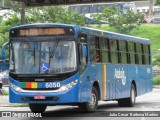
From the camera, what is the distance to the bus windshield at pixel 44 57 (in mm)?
15969

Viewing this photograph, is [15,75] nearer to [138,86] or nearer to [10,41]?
[10,41]

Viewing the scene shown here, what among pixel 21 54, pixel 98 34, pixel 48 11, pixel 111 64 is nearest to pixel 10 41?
pixel 21 54

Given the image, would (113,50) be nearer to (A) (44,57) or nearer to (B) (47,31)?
(B) (47,31)

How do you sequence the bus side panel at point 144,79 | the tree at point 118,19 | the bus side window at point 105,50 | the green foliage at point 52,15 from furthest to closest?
the tree at point 118,19 → the green foliage at point 52,15 → the bus side panel at point 144,79 → the bus side window at point 105,50

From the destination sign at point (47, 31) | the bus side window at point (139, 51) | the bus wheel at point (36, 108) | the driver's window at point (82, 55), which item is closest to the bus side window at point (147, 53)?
the bus side window at point (139, 51)

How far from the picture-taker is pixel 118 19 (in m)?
75.0

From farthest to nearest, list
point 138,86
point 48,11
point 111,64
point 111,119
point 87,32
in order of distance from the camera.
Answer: point 48,11 → point 138,86 → point 111,64 → point 87,32 → point 111,119

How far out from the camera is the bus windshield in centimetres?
1597

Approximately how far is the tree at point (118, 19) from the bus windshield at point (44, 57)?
54437 mm

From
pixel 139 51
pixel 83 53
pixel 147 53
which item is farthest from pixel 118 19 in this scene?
pixel 83 53

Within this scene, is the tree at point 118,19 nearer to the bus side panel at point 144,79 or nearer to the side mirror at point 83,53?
the bus side panel at point 144,79

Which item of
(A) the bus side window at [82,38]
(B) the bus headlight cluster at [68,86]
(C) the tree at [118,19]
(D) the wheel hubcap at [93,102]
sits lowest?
(C) the tree at [118,19]

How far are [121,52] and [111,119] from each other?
220 inches

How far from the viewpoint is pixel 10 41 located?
16594 mm
